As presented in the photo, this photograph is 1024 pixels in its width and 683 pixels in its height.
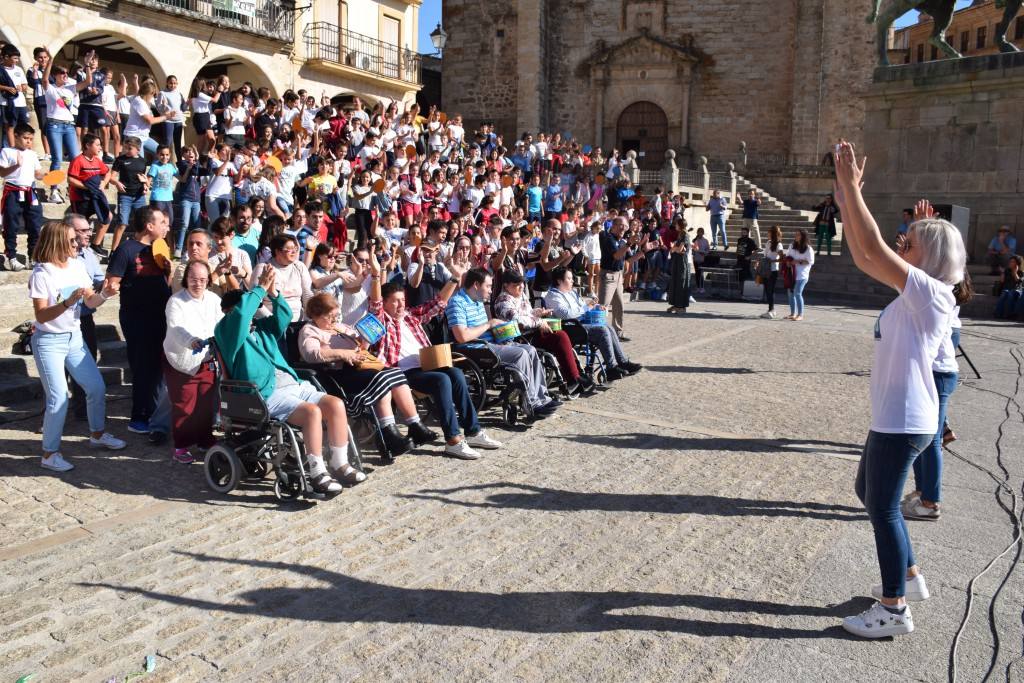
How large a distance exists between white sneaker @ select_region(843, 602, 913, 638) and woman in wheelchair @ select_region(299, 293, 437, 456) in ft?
10.4

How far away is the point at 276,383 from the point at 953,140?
1697 centimetres

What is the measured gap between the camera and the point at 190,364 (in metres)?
5.62

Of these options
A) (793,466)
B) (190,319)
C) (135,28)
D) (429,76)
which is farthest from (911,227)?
(429,76)

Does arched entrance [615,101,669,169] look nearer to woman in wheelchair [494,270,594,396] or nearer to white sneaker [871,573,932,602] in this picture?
woman in wheelchair [494,270,594,396]

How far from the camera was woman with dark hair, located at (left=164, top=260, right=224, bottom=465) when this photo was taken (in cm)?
562

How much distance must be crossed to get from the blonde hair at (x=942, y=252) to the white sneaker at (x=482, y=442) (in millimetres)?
3502

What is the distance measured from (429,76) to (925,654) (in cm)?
3790

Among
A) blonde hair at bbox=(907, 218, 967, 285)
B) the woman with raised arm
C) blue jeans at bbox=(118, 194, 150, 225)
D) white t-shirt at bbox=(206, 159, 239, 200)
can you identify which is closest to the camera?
the woman with raised arm

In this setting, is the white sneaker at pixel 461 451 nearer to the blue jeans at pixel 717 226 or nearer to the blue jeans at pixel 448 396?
the blue jeans at pixel 448 396

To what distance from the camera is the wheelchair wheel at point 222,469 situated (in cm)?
509

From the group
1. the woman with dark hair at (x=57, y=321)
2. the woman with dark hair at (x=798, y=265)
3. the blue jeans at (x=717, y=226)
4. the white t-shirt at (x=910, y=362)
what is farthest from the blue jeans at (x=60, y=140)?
the blue jeans at (x=717, y=226)

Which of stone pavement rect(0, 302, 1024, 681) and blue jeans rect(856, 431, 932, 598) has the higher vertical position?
blue jeans rect(856, 431, 932, 598)

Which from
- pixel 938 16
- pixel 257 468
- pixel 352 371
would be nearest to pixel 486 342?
pixel 352 371

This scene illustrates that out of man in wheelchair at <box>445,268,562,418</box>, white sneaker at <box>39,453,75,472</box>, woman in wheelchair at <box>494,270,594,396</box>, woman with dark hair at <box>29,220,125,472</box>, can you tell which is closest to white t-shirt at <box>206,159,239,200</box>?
woman in wheelchair at <box>494,270,594,396</box>
